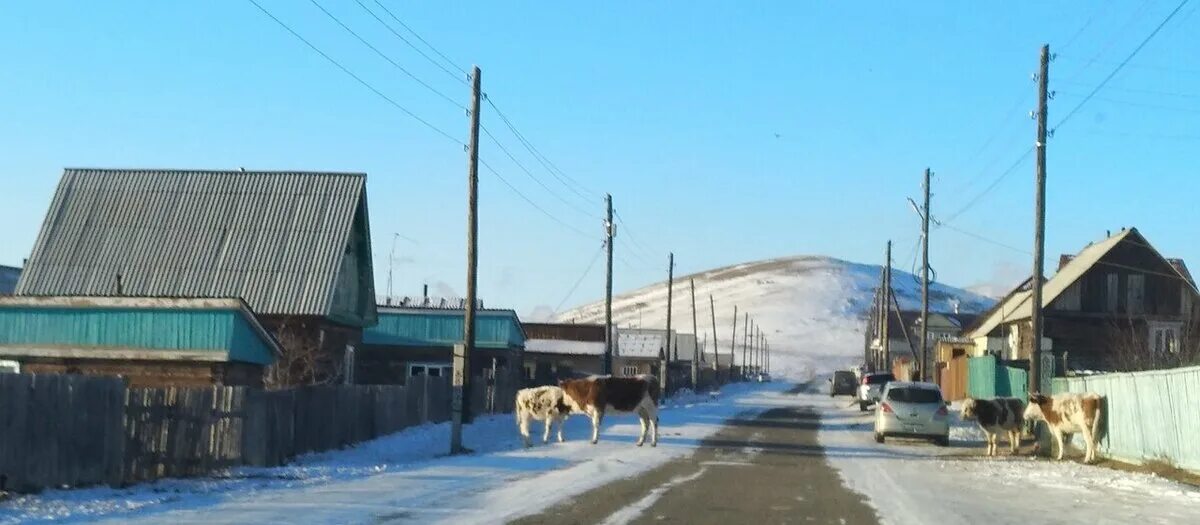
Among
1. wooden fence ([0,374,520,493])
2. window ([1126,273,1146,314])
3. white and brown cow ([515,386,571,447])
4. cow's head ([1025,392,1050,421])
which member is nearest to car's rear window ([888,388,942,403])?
cow's head ([1025,392,1050,421])

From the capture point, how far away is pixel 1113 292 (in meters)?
63.8

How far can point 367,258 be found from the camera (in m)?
44.3

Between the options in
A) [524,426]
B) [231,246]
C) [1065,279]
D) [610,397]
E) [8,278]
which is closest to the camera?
[524,426]

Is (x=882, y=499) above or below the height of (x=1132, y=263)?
below

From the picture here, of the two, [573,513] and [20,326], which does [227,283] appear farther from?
[573,513]

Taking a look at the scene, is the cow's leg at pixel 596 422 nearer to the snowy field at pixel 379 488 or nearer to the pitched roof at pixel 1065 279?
the snowy field at pixel 379 488

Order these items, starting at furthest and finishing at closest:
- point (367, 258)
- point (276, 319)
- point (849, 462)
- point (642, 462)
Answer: point (367, 258) → point (276, 319) → point (849, 462) → point (642, 462)

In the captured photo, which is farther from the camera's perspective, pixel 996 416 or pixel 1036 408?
pixel 996 416

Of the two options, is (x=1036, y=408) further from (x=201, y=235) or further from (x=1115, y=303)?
(x=1115, y=303)

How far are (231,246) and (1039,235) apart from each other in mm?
23024

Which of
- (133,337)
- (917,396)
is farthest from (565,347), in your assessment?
(133,337)

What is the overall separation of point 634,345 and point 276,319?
72572mm

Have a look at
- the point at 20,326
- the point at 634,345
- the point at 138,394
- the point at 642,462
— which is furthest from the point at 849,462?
the point at 634,345

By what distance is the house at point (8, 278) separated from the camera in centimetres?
5353
